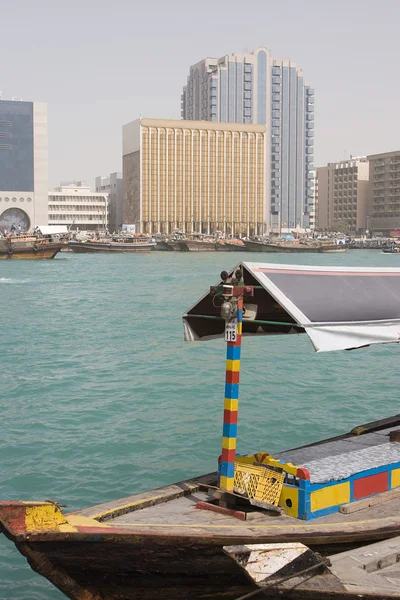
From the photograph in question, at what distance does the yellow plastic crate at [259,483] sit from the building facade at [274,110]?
562 ft

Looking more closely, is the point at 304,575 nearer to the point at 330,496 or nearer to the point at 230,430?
the point at 330,496

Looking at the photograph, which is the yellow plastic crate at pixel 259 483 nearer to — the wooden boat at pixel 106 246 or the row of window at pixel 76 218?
the wooden boat at pixel 106 246

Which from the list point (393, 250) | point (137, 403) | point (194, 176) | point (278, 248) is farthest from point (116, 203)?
point (137, 403)

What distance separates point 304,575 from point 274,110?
183 m

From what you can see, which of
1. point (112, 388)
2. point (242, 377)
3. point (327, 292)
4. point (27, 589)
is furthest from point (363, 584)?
point (242, 377)

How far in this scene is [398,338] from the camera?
25.8ft

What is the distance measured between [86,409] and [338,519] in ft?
33.0

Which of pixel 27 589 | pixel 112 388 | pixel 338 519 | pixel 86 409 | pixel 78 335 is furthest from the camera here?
pixel 78 335

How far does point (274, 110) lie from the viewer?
183 metres

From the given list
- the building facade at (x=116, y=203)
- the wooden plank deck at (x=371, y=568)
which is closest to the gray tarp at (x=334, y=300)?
the wooden plank deck at (x=371, y=568)

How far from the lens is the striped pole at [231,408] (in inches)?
285

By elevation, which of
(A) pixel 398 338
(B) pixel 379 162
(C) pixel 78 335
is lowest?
(C) pixel 78 335

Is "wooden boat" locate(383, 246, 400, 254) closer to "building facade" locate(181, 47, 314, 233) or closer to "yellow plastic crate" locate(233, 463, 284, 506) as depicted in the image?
"building facade" locate(181, 47, 314, 233)

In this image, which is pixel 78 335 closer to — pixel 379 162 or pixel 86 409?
pixel 86 409
